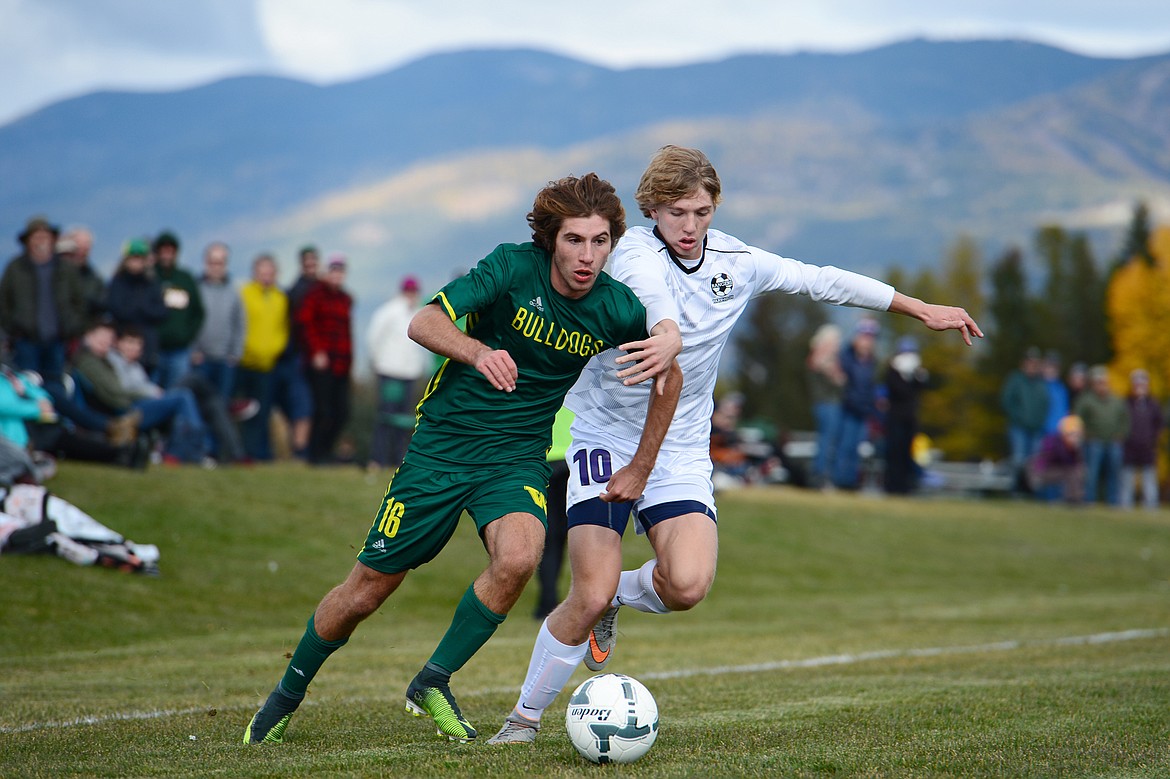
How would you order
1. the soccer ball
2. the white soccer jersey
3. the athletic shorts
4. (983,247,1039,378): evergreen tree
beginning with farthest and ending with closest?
(983,247,1039,378): evergreen tree, the white soccer jersey, the athletic shorts, the soccer ball

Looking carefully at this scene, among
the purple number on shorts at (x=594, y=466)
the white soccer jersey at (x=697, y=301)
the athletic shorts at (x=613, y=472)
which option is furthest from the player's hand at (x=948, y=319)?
the purple number on shorts at (x=594, y=466)

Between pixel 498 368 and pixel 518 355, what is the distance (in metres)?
0.47

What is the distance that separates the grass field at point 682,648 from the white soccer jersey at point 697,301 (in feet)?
5.14

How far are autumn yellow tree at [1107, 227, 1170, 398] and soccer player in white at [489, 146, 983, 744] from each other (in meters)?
62.3

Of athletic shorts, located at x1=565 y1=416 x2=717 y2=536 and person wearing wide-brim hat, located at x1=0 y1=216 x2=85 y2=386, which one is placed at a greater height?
person wearing wide-brim hat, located at x1=0 y1=216 x2=85 y2=386

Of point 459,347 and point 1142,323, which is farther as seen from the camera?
point 1142,323

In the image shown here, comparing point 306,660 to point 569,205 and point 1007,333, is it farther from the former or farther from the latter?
point 1007,333

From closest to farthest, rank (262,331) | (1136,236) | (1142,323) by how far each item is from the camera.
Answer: (262,331)
(1142,323)
(1136,236)

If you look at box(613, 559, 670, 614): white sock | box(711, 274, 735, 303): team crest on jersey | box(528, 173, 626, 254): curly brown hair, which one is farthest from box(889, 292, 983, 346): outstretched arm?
box(613, 559, 670, 614): white sock

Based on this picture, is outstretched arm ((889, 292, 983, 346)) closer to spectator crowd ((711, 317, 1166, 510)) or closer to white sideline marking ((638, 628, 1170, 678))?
white sideline marking ((638, 628, 1170, 678))

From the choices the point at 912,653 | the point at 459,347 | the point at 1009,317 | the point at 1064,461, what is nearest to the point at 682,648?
the point at 912,653

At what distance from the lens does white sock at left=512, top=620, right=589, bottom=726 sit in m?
5.97

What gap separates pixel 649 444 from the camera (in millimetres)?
6035

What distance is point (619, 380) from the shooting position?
21.2 feet
